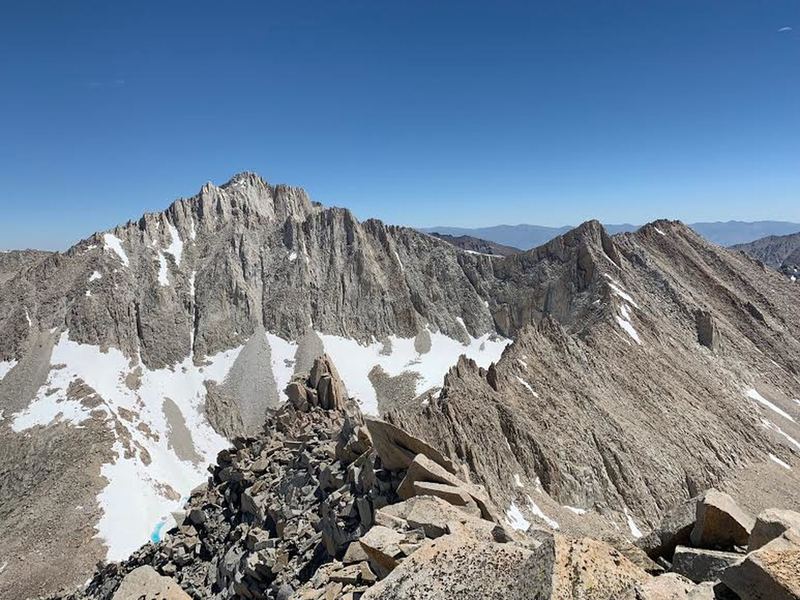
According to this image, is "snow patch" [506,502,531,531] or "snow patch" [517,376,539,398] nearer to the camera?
"snow patch" [506,502,531,531]

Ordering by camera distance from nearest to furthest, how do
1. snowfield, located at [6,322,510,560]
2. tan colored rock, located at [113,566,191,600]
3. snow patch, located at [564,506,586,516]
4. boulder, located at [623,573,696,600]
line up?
boulder, located at [623,573,696,600], tan colored rock, located at [113,566,191,600], snow patch, located at [564,506,586,516], snowfield, located at [6,322,510,560]

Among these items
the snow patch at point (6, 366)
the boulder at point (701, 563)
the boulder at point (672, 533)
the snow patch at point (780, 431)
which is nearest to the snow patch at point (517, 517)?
the boulder at point (672, 533)

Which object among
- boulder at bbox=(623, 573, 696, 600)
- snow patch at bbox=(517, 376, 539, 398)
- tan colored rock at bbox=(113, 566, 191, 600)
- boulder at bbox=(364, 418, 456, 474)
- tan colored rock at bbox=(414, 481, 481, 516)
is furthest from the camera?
snow patch at bbox=(517, 376, 539, 398)

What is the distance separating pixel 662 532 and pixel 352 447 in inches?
642

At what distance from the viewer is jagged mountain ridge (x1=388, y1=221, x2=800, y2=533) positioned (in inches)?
2007

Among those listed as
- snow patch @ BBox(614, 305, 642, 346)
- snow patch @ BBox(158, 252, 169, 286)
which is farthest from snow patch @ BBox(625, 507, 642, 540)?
snow patch @ BBox(158, 252, 169, 286)

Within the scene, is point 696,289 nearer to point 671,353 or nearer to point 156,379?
point 671,353

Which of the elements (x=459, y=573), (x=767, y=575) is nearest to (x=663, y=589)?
(x=767, y=575)

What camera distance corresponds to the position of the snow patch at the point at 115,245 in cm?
12369

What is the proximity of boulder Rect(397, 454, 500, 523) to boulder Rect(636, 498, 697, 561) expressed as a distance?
19.9ft

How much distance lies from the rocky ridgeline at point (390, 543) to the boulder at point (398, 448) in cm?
6

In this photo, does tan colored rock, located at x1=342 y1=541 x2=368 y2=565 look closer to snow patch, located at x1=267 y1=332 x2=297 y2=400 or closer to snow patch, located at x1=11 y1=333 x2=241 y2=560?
snow patch, located at x1=11 y1=333 x2=241 y2=560

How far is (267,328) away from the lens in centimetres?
12725

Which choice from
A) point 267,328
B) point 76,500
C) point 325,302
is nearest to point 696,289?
point 325,302
